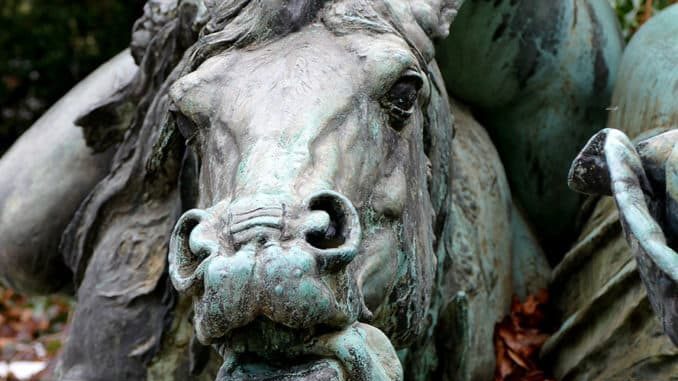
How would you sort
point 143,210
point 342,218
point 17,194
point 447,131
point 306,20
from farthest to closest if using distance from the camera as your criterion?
point 17,194 < point 143,210 < point 447,131 < point 306,20 < point 342,218

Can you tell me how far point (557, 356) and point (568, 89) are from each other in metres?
0.63

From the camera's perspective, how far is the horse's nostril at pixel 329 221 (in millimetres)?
1886

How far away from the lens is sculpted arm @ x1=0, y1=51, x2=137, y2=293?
10.8 ft

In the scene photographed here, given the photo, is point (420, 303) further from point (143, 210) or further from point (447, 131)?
point (143, 210)

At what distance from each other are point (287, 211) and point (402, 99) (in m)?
0.48

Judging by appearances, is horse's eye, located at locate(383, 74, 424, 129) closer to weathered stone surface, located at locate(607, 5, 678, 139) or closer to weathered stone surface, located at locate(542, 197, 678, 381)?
weathered stone surface, located at locate(542, 197, 678, 381)

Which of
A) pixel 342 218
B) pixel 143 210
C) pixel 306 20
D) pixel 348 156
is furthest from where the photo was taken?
pixel 143 210

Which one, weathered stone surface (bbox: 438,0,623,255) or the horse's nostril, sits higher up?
the horse's nostril

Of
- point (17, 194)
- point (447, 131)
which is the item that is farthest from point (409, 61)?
point (17, 194)

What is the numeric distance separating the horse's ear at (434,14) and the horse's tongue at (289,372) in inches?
29.2

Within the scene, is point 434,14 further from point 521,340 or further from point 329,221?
point 521,340

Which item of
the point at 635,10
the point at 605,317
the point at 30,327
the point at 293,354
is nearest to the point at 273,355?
the point at 293,354

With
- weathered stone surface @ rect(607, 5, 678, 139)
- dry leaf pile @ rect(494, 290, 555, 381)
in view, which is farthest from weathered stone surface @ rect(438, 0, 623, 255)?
dry leaf pile @ rect(494, 290, 555, 381)

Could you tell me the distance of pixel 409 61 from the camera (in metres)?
2.28
